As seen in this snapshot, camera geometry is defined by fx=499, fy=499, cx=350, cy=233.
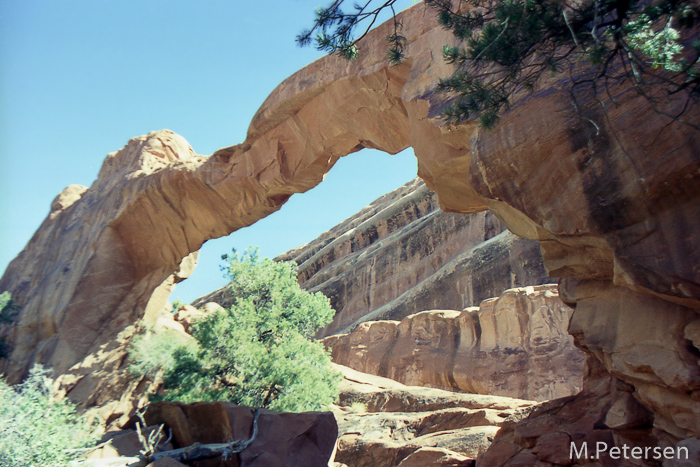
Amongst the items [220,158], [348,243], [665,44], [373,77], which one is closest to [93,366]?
[220,158]

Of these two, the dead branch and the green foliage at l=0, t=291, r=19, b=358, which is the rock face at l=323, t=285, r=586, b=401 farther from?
the green foliage at l=0, t=291, r=19, b=358

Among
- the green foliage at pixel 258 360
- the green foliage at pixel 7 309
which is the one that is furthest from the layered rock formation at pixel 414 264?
the green foliage at pixel 7 309

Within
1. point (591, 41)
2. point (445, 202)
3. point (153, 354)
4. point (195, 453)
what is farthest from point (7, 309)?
point (591, 41)

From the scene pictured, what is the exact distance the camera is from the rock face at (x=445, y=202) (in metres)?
5.45

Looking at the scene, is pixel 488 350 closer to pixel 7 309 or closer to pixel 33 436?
pixel 33 436

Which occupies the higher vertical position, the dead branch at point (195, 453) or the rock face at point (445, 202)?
the rock face at point (445, 202)

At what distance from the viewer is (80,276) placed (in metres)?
16.7

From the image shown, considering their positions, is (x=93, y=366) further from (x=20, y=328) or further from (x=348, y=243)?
(x=348, y=243)

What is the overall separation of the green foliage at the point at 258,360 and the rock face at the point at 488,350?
5437 millimetres

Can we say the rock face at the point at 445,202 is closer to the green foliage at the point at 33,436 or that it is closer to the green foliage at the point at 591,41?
the green foliage at the point at 591,41

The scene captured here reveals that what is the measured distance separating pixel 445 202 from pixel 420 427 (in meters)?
6.36

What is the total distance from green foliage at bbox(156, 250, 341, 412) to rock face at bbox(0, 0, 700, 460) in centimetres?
309

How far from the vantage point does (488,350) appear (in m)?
18.6

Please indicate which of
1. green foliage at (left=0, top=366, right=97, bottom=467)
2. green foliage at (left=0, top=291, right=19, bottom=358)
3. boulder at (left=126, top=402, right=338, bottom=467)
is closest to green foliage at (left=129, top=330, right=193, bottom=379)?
boulder at (left=126, top=402, right=338, bottom=467)
